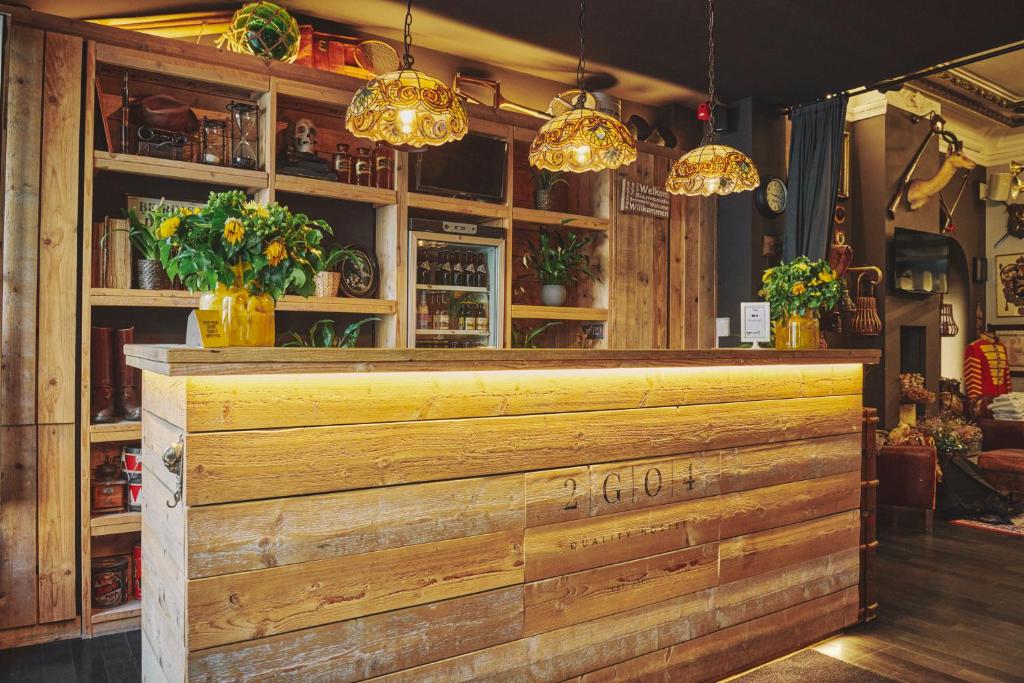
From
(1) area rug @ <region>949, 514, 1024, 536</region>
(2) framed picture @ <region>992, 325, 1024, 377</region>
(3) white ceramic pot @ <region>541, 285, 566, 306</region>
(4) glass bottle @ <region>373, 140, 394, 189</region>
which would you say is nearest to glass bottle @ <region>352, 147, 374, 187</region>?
(4) glass bottle @ <region>373, 140, 394, 189</region>

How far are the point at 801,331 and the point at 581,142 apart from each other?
1403 mm

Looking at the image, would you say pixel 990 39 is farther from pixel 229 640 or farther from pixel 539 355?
pixel 229 640

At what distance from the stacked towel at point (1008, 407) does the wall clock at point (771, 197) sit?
3.07 metres

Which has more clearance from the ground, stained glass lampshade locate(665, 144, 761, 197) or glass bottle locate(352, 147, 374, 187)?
glass bottle locate(352, 147, 374, 187)

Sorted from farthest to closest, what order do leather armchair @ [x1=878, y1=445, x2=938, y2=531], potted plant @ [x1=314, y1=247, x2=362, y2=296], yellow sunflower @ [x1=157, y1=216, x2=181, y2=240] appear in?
leather armchair @ [x1=878, y1=445, x2=938, y2=531], potted plant @ [x1=314, y1=247, x2=362, y2=296], yellow sunflower @ [x1=157, y1=216, x2=181, y2=240]

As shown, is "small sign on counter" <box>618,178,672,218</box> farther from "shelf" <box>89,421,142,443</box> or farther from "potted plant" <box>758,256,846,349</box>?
"shelf" <box>89,421,142,443</box>

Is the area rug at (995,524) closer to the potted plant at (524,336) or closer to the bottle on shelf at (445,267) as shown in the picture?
the potted plant at (524,336)

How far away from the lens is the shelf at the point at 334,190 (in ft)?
12.4

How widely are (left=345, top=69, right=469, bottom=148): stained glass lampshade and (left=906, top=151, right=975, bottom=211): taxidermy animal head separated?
17.3ft

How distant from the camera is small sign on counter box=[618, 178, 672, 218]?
16.5 feet

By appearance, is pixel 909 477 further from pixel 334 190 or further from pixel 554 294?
pixel 334 190

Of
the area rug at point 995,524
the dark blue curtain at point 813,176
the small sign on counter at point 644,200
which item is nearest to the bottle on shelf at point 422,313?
the small sign on counter at point 644,200

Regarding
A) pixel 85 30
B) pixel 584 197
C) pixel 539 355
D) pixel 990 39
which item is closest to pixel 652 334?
pixel 584 197

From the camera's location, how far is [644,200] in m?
5.14
